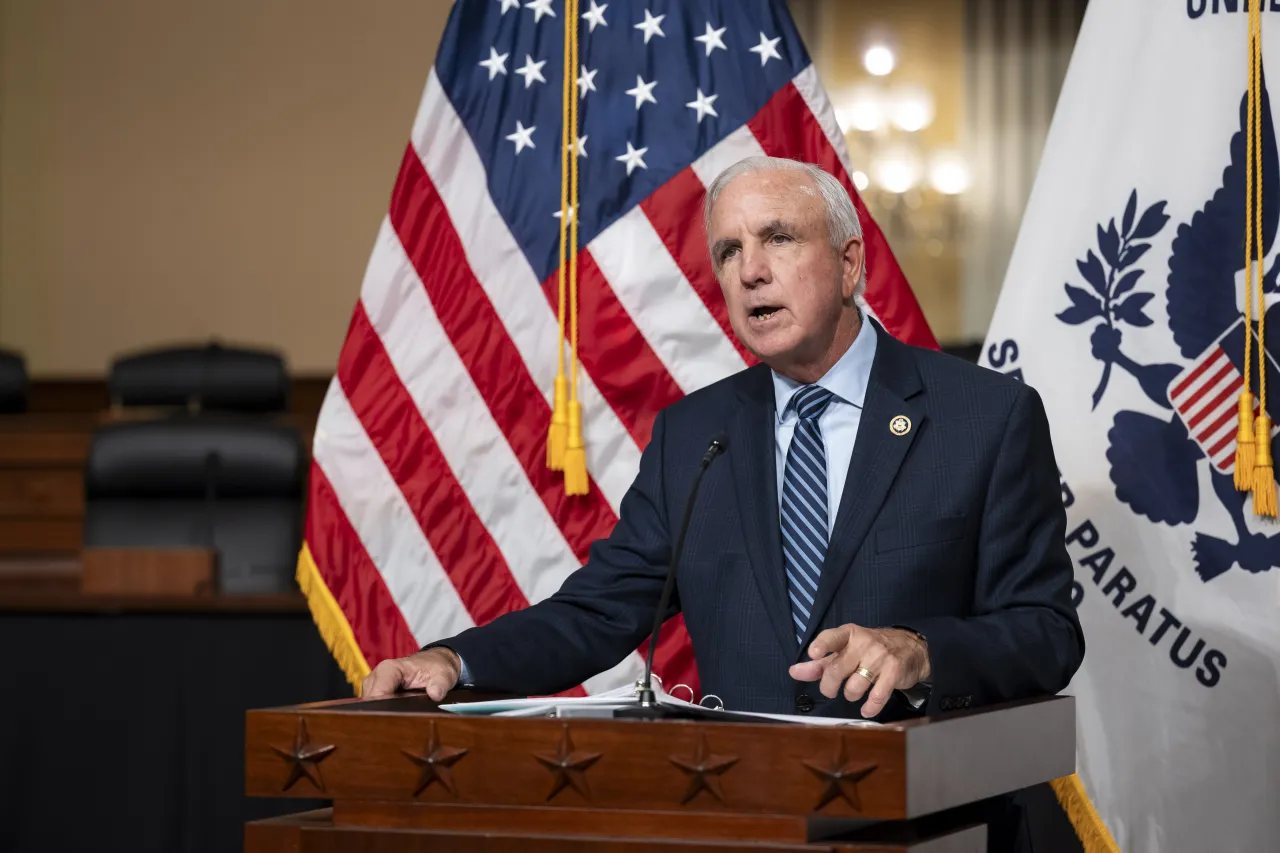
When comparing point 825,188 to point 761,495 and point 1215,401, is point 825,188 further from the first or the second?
point 1215,401

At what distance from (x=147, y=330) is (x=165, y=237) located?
22.4 inches

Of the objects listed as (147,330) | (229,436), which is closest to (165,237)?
(147,330)

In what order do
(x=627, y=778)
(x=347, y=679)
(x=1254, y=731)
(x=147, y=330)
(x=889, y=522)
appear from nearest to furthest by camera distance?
(x=627, y=778), (x=889, y=522), (x=1254, y=731), (x=347, y=679), (x=147, y=330)

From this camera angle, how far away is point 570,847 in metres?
1.23

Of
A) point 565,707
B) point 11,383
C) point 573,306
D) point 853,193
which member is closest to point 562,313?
point 573,306

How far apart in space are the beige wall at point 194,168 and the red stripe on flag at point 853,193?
246 inches

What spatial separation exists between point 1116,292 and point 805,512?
91 centimetres

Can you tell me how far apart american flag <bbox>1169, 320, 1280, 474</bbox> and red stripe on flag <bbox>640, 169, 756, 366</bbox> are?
76 cm

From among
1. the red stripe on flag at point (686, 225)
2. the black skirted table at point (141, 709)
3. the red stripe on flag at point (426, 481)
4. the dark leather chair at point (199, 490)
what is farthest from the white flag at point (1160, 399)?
the dark leather chair at point (199, 490)

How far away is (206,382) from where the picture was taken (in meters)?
4.89

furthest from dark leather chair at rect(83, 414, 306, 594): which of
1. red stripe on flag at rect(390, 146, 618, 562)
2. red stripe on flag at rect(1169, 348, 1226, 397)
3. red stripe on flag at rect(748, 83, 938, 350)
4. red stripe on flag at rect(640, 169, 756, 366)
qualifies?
red stripe on flag at rect(1169, 348, 1226, 397)

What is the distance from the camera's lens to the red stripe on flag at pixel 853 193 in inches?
101

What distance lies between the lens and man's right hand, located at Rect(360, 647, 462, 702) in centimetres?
158

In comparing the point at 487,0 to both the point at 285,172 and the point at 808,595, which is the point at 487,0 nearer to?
the point at 808,595
